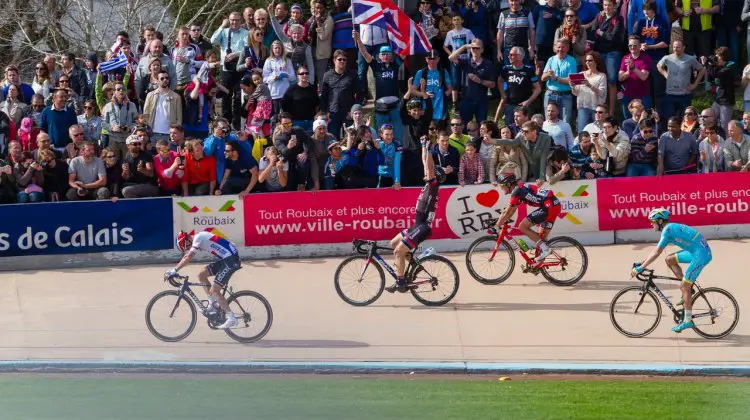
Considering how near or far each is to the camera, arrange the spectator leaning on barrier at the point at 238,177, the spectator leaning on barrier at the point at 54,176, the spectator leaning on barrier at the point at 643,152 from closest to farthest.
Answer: the spectator leaning on barrier at the point at 54,176 → the spectator leaning on barrier at the point at 238,177 → the spectator leaning on barrier at the point at 643,152

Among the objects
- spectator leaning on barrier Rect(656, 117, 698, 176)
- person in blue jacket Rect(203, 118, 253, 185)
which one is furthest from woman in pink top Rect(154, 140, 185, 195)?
spectator leaning on barrier Rect(656, 117, 698, 176)

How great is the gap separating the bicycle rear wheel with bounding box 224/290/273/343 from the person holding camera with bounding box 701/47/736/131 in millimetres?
9715

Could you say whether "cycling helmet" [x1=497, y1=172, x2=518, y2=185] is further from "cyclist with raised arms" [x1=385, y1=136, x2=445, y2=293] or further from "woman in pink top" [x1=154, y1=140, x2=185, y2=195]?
"woman in pink top" [x1=154, y1=140, x2=185, y2=195]

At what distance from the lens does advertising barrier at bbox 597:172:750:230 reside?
2022 cm

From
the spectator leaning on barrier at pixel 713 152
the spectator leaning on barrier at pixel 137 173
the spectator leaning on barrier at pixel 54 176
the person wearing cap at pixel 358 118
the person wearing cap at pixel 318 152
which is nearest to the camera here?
the spectator leaning on barrier at pixel 54 176

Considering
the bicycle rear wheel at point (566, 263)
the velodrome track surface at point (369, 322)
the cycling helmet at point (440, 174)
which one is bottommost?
the velodrome track surface at point (369, 322)

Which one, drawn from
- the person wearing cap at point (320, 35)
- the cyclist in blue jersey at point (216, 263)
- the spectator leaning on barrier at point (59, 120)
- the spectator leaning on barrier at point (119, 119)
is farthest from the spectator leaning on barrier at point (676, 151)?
the spectator leaning on barrier at point (59, 120)

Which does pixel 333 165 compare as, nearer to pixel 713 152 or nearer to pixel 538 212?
pixel 538 212

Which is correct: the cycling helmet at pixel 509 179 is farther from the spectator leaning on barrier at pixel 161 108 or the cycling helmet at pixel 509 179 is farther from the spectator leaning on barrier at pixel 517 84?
the spectator leaning on barrier at pixel 161 108

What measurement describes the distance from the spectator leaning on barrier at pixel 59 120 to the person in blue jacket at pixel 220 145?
2457mm

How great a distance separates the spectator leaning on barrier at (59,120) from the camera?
821 inches

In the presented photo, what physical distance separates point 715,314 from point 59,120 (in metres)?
11.2


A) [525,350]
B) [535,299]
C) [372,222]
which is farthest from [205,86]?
[525,350]

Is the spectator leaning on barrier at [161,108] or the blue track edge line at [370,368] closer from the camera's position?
the blue track edge line at [370,368]
